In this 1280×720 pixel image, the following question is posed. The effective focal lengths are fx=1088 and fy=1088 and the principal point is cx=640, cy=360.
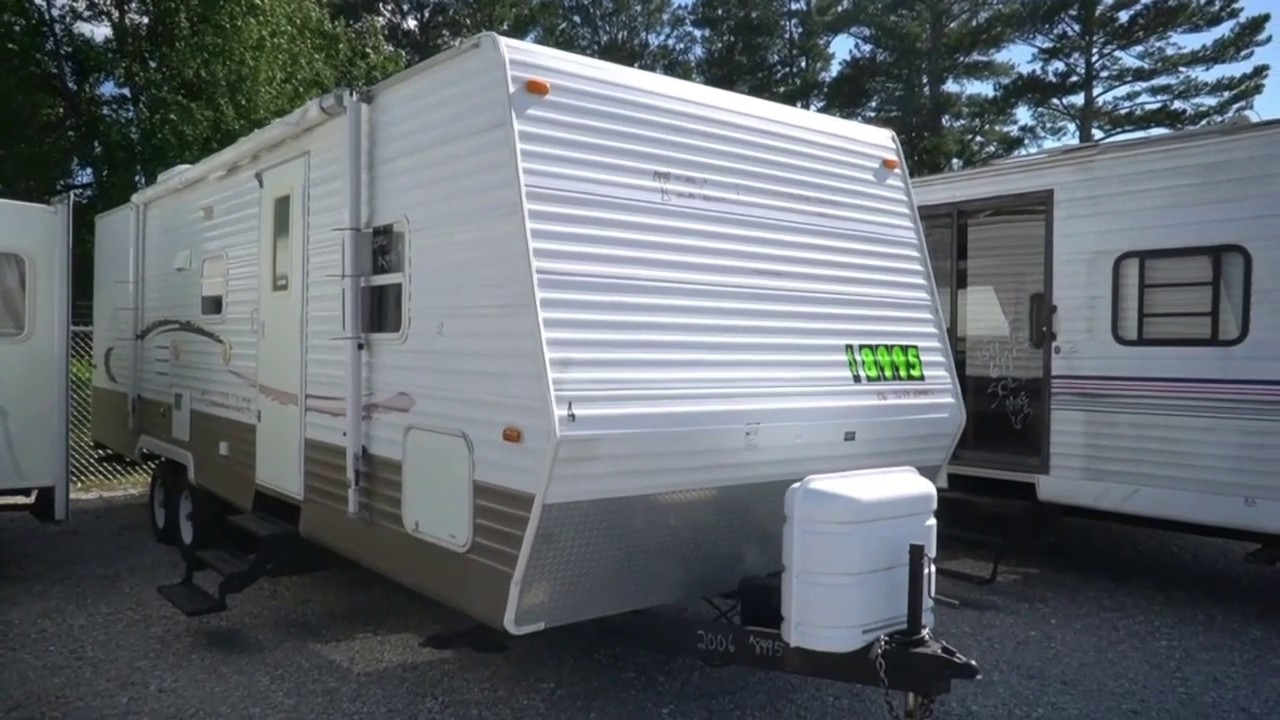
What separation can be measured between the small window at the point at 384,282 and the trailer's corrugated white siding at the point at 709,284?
113 centimetres

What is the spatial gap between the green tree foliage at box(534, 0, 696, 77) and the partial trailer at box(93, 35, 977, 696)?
839 inches

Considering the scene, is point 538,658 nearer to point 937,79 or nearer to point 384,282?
point 384,282

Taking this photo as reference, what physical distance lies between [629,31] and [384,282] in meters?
23.5

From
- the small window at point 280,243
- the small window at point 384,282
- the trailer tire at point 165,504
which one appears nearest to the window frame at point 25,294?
the trailer tire at point 165,504

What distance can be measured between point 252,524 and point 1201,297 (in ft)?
18.9

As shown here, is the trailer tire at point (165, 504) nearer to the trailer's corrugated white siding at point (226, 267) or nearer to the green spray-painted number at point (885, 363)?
the trailer's corrugated white siding at point (226, 267)

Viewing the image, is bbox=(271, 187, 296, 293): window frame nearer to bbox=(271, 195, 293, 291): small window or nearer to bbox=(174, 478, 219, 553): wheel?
bbox=(271, 195, 293, 291): small window

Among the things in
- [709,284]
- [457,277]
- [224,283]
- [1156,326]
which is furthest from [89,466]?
[1156,326]

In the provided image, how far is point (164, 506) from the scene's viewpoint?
26.8 feet

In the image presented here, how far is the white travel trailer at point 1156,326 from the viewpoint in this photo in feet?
Result: 21.0

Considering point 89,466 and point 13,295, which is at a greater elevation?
point 13,295

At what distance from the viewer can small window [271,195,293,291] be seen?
19.5 feet

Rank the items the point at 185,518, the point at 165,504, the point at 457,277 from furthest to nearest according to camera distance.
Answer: the point at 165,504 < the point at 185,518 < the point at 457,277

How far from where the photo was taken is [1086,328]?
726 centimetres
